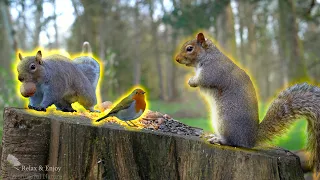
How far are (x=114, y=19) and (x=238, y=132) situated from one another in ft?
46.5

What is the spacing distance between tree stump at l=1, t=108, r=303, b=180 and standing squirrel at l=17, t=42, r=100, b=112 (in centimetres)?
17

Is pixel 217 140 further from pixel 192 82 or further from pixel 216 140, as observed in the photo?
pixel 192 82

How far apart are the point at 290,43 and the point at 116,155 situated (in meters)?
5.54

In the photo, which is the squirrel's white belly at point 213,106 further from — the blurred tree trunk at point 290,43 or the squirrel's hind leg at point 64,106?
the blurred tree trunk at point 290,43

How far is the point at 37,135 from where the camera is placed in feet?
6.95

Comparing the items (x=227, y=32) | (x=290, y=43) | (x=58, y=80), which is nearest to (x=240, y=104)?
(x=58, y=80)

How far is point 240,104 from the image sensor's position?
222 centimetres

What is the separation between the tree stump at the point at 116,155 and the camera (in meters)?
2.04

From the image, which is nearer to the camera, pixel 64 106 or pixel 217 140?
pixel 217 140

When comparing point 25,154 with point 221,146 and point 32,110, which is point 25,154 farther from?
point 221,146

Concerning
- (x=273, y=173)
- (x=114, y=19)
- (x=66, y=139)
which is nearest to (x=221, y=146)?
(x=273, y=173)

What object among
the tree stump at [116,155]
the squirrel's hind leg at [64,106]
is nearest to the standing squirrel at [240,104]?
the tree stump at [116,155]

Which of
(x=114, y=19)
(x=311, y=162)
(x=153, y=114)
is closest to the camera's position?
(x=311, y=162)

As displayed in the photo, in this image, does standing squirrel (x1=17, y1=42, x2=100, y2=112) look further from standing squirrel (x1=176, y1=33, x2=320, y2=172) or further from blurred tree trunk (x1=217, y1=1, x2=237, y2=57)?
blurred tree trunk (x1=217, y1=1, x2=237, y2=57)
